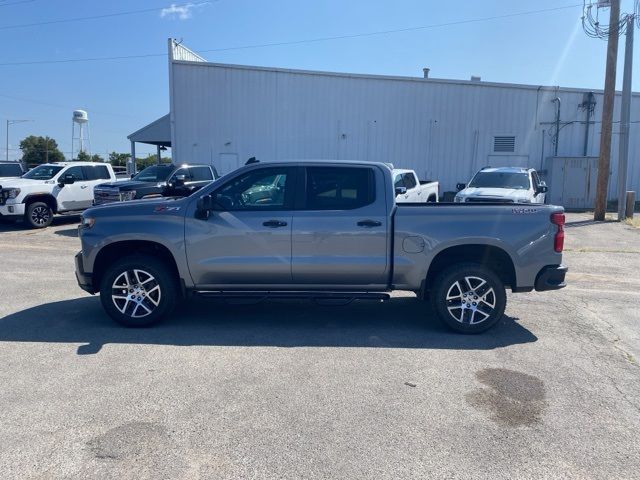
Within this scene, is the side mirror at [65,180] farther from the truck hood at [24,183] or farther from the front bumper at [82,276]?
the front bumper at [82,276]

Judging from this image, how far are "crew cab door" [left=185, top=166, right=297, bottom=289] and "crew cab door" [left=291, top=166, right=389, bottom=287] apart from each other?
0.51 feet

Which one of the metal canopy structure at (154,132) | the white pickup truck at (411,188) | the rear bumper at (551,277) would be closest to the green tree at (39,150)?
the metal canopy structure at (154,132)

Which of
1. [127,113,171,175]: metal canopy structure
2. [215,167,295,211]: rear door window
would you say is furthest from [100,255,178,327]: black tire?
[127,113,171,175]: metal canopy structure

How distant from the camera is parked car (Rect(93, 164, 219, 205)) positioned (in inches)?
559

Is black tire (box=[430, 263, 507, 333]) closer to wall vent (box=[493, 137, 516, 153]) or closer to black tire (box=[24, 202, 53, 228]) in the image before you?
black tire (box=[24, 202, 53, 228])

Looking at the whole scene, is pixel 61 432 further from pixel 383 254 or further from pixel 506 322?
pixel 506 322

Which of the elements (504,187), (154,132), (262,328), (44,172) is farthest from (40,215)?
(154,132)

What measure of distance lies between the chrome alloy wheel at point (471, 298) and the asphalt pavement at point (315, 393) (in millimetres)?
284

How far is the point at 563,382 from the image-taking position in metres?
4.71

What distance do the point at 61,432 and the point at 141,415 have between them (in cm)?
53

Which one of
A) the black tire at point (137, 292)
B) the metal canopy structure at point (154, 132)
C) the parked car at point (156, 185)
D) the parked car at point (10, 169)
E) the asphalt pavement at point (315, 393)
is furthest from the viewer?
the metal canopy structure at point (154, 132)

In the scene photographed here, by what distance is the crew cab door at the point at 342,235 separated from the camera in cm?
589

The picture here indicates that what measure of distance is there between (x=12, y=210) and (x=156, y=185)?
12.8 feet

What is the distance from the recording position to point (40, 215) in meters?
15.0
